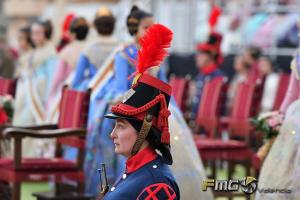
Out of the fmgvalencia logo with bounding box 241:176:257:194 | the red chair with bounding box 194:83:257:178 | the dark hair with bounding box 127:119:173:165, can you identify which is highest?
the dark hair with bounding box 127:119:173:165

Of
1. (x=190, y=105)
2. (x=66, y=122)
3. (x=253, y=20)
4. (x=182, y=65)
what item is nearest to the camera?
(x=66, y=122)

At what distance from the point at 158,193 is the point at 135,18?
3358mm

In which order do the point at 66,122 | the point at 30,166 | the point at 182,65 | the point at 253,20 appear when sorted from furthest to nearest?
the point at 182,65
the point at 253,20
the point at 66,122
the point at 30,166

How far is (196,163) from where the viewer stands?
23.7ft

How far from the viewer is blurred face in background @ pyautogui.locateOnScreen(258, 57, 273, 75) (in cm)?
1247

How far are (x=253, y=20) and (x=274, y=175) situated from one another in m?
8.65

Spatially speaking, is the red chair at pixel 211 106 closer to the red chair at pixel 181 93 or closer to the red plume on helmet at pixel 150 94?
the red chair at pixel 181 93

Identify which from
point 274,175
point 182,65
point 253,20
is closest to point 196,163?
point 274,175

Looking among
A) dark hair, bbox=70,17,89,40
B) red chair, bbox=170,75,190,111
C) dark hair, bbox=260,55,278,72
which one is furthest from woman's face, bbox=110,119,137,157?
dark hair, bbox=260,55,278,72

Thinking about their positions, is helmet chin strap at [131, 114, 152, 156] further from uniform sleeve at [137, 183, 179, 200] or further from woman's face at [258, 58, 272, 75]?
woman's face at [258, 58, 272, 75]

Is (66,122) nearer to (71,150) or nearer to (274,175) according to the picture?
(71,150)

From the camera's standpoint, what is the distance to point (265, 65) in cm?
1263

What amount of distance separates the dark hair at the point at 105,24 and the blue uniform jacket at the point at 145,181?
15.6 feet

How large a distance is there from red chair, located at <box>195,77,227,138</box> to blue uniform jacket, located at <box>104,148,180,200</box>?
16.8 feet
